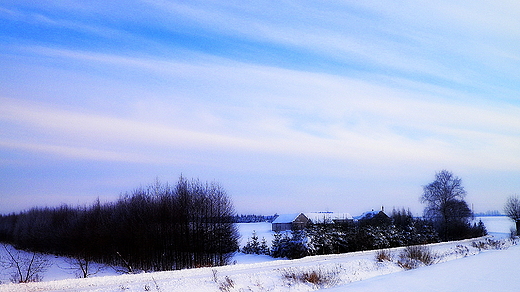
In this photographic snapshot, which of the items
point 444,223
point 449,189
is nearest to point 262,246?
point 444,223

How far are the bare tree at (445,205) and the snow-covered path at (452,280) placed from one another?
125 ft

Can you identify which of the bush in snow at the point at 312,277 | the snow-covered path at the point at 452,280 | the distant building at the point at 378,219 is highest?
the distant building at the point at 378,219

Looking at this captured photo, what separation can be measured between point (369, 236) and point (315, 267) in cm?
1877

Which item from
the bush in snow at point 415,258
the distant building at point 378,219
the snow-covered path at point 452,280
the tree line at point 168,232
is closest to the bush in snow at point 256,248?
the tree line at point 168,232

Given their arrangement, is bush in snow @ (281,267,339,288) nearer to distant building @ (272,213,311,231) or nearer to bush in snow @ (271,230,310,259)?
bush in snow @ (271,230,310,259)

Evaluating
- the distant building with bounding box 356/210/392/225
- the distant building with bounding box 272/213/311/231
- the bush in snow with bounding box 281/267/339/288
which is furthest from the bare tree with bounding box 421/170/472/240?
the bush in snow with bounding box 281/267/339/288

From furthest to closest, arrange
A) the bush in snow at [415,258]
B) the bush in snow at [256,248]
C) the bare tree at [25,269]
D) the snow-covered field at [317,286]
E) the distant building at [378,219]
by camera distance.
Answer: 1. the distant building at [378,219]
2. the bush in snow at [256,248]
3. the bush in snow at [415,258]
4. the bare tree at [25,269]
5. the snow-covered field at [317,286]

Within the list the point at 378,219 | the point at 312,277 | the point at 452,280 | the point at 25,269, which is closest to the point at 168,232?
the point at 25,269

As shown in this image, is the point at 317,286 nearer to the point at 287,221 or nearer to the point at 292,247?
the point at 292,247

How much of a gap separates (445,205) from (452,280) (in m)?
48.3

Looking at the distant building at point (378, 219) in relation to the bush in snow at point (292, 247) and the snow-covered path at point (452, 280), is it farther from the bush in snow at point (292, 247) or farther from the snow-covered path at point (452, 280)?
the snow-covered path at point (452, 280)

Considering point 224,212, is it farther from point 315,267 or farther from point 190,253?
point 315,267

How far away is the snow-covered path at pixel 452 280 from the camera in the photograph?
52.9 ft

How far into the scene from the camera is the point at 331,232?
36406 millimetres
